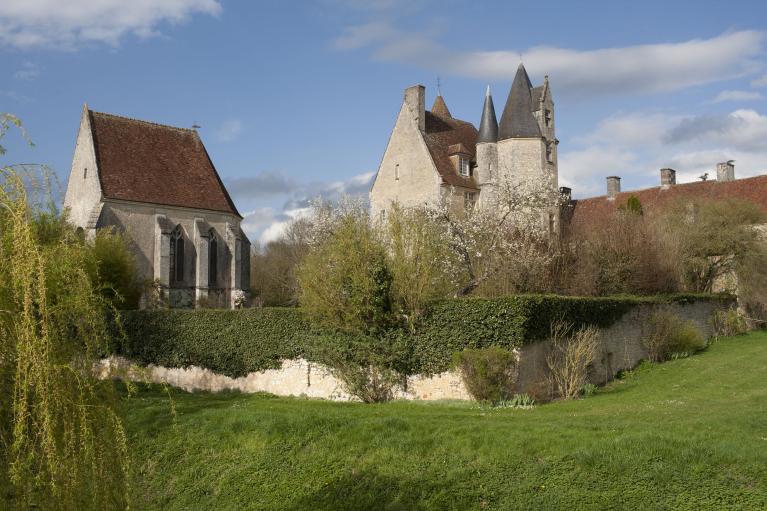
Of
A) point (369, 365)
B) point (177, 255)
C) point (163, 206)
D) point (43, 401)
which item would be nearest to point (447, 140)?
point (163, 206)

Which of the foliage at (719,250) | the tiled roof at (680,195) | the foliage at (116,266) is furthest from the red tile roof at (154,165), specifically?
the foliage at (719,250)

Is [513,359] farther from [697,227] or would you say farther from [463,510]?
[697,227]

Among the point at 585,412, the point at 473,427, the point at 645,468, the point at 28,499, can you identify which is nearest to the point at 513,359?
the point at 585,412

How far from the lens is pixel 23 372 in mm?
5223

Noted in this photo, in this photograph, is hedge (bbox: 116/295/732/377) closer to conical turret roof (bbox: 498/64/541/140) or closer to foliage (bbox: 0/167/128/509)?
foliage (bbox: 0/167/128/509)

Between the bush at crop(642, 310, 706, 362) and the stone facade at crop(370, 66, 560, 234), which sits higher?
the stone facade at crop(370, 66, 560, 234)

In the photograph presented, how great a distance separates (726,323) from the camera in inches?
1160

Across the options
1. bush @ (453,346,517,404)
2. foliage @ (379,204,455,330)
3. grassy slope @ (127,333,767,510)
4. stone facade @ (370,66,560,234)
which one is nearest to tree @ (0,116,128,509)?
grassy slope @ (127,333,767,510)

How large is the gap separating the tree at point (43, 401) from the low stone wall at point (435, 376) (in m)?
9.49

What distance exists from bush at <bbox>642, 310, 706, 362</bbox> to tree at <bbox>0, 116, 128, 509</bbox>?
65.8 ft

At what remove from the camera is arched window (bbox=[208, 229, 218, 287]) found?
35.0 m

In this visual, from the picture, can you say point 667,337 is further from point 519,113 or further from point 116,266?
point 116,266

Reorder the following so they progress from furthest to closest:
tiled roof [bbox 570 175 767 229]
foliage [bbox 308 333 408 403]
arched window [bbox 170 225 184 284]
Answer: tiled roof [bbox 570 175 767 229]
arched window [bbox 170 225 184 284]
foliage [bbox 308 333 408 403]

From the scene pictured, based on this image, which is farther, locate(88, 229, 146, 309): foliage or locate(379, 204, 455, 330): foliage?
locate(88, 229, 146, 309): foliage
